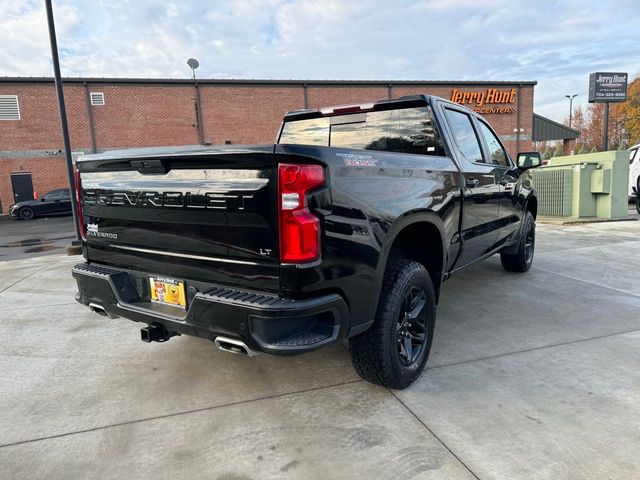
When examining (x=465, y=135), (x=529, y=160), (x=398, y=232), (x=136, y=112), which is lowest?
(x=398, y=232)

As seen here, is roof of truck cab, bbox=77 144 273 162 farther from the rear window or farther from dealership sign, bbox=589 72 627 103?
dealership sign, bbox=589 72 627 103

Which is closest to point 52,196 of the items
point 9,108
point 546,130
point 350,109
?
point 9,108

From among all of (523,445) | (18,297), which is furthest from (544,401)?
(18,297)

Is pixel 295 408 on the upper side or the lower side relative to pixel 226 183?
lower

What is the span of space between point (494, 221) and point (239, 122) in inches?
903

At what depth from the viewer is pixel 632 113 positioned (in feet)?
153

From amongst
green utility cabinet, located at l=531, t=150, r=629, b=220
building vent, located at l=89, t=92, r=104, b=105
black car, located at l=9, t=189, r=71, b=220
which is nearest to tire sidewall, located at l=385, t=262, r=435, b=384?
green utility cabinet, located at l=531, t=150, r=629, b=220

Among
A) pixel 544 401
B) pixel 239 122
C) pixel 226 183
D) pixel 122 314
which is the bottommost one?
pixel 544 401

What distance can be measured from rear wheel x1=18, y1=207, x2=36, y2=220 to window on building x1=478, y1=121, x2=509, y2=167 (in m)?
21.7

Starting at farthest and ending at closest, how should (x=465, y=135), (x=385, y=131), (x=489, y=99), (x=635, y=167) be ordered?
(x=489, y=99) < (x=635, y=167) < (x=465, y=135) < (x=385, y=131)

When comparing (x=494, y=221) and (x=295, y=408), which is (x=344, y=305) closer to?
(x=295, y=408)

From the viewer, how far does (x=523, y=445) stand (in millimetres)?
2350

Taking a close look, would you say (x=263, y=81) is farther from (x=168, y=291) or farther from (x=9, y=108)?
(x=168, y=291)

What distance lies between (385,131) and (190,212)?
2.02 meters
